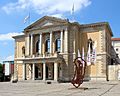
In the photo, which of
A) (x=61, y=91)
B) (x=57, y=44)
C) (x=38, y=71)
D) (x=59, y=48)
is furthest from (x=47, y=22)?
(x=61, y=91)

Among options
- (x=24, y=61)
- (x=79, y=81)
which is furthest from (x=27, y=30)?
(x=79, y=81)

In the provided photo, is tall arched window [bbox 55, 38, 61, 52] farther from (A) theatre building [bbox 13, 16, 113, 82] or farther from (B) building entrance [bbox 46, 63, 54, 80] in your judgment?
(B) building entrance [bbox 46, 63, 54, 80]

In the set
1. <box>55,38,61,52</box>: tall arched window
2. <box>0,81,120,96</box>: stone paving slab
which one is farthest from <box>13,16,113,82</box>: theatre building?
<box>0,81,120,96</box>: stone paving slab

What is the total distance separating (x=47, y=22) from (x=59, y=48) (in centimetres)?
682

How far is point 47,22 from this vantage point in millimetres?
65188

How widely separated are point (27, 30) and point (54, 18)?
8.39m

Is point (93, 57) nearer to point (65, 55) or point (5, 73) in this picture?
point (65, 55)

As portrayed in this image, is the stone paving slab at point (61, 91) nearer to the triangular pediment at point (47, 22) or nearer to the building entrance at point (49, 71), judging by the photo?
the building entrance at point (49, 71)

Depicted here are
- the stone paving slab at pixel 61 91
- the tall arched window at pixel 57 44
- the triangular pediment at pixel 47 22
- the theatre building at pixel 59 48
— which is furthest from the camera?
the tall arched window at pixel 57 44

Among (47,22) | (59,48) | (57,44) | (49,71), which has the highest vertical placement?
(47,22)

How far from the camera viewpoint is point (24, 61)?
2589 inches

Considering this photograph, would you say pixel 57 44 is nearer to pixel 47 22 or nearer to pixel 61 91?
pixel 47 22

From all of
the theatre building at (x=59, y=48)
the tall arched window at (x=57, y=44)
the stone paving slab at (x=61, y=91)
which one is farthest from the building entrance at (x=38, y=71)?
the stone paving slab at (x=61, y=91)

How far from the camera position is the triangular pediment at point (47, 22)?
206 feet
